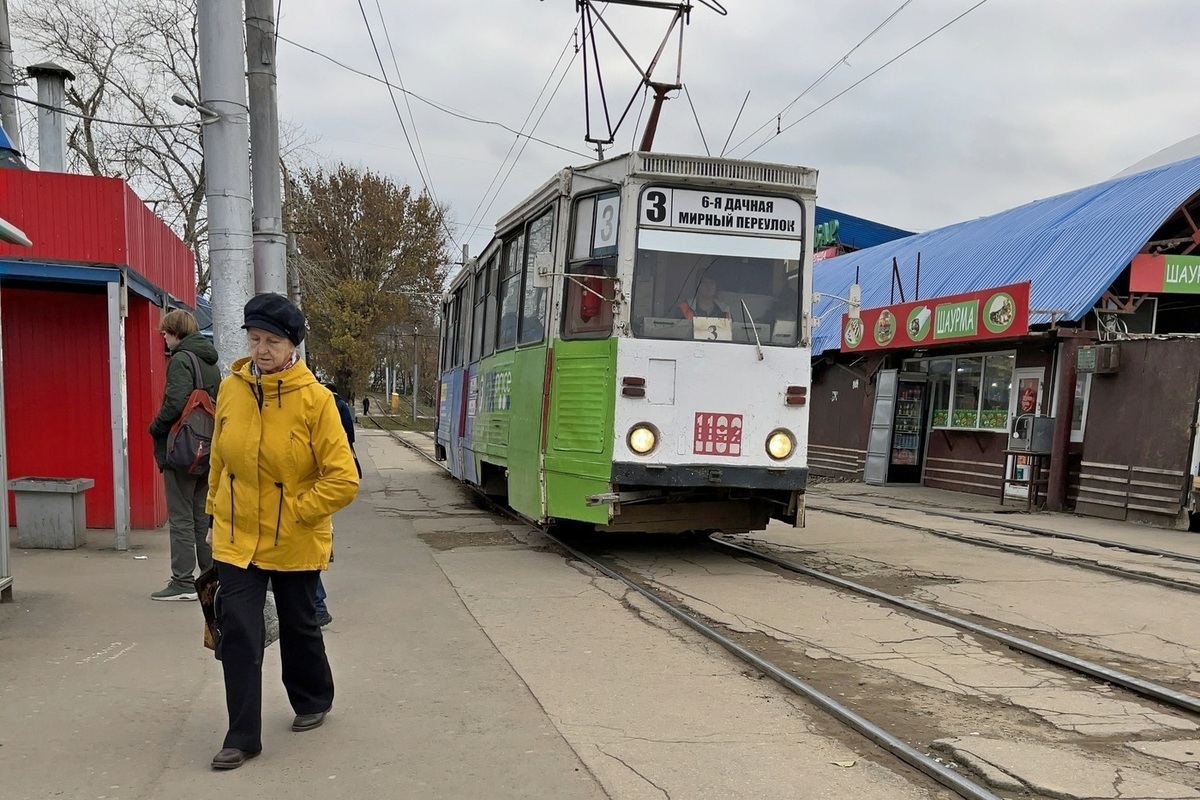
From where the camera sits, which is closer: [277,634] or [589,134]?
[277,634]

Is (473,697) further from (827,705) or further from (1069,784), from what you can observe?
(1069,784)

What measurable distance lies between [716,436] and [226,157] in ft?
14.4

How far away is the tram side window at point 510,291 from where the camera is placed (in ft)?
33.6

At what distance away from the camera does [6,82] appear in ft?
43.6

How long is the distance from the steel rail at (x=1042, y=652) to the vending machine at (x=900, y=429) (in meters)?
11.9

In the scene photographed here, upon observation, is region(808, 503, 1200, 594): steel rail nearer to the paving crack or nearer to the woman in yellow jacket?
the paving crack

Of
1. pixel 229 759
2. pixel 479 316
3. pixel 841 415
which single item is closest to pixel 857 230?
pixel 841 415

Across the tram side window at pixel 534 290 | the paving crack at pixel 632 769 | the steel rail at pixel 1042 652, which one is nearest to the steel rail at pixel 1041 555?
the steel rail at pixel 1042 652

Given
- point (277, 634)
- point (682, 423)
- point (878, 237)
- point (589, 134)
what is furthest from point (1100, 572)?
point (878, 237)

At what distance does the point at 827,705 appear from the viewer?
182 inches

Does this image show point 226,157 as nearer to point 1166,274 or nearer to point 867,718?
point 867,718

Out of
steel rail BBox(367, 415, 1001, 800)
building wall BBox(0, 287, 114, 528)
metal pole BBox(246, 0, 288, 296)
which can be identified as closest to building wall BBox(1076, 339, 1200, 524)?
steel rail BBox(367, 415, 1001, 800)

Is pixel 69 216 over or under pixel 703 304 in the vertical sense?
over

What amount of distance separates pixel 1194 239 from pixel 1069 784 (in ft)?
47.2
